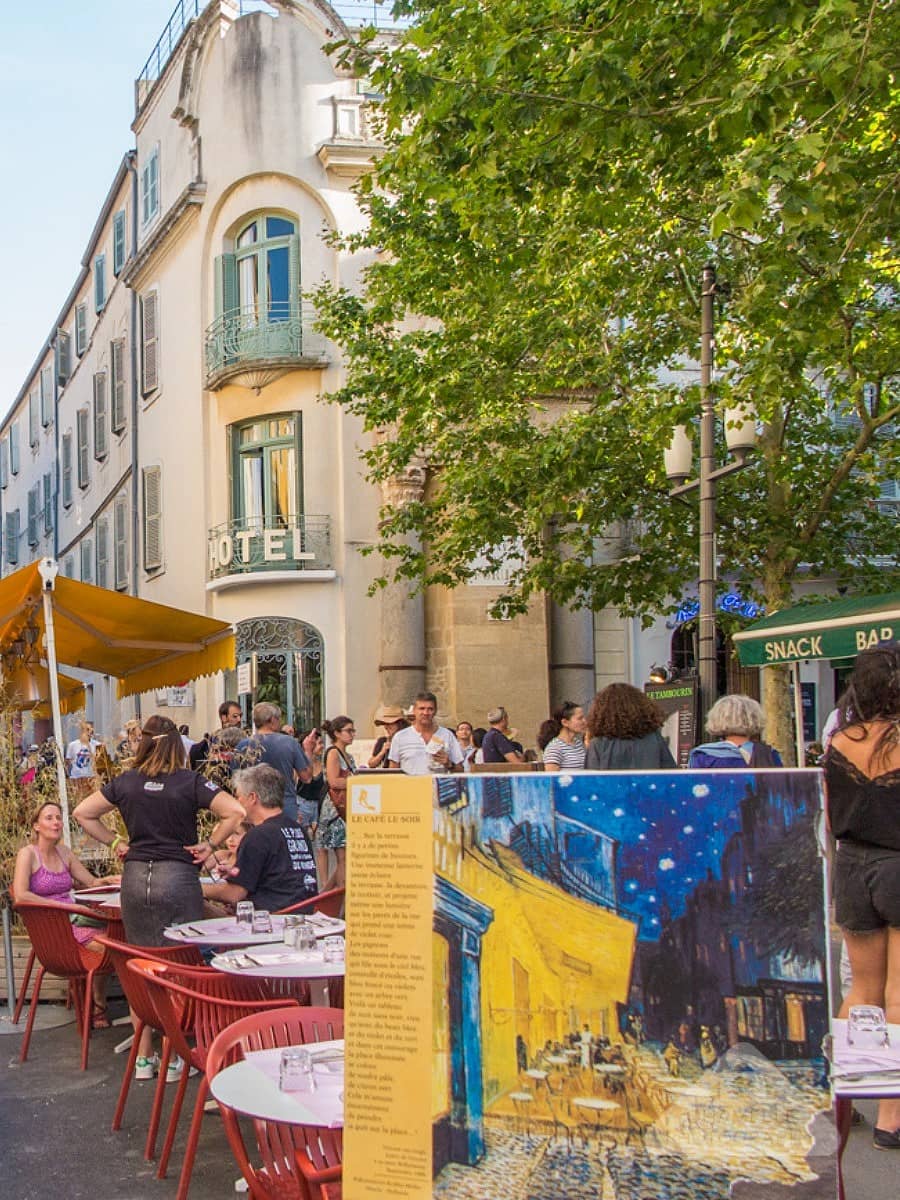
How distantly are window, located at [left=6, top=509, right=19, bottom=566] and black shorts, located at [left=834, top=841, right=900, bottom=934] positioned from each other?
44.1m

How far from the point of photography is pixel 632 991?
2332mm

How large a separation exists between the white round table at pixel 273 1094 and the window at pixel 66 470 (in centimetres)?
3381

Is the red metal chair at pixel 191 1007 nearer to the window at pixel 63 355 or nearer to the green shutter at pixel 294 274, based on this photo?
the green shutter at pixel 294 274

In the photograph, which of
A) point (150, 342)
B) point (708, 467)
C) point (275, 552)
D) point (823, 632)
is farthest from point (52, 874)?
point (150, 342)

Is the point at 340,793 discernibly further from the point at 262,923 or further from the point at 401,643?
the point at 401,643

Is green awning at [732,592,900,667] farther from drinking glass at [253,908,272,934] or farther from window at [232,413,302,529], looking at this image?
window at [232,413,302,529]

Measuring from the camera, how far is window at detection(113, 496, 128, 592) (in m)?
27.7

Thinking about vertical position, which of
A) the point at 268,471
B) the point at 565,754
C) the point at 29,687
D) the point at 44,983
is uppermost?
the point at 268,471

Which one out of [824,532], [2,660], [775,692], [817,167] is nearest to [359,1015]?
[817,167]

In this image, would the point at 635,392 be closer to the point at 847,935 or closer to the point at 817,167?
the point at 817,167

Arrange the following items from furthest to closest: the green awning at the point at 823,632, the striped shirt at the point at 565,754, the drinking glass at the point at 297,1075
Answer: the striped shirt at the point at 565,754 → the green awning at the point at 823,632 → the drinking glass at the point at 297,1075

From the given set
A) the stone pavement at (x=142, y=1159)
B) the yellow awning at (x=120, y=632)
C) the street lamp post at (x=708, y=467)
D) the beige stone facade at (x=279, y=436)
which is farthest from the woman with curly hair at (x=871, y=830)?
the beige stone facade at (x=279, y=436)

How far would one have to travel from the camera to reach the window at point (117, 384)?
28.6 m

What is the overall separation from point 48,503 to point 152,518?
14.9 meters
